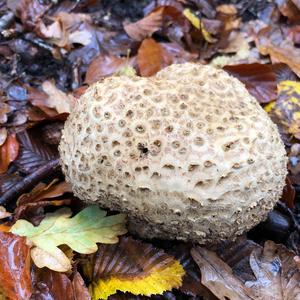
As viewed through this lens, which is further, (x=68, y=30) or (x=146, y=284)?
(x=68, y=30)

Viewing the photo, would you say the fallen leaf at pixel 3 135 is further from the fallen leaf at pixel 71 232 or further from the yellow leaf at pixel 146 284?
the yellow leaf at pixel 146 284

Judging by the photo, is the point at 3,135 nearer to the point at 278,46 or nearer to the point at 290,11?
the point at 278,46

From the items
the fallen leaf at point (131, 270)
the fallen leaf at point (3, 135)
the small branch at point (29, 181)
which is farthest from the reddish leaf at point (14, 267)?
the fallen leaf at point (3, 135)

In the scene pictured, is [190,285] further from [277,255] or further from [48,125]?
[48,125]

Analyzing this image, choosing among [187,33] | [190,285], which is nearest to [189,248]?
[190,285]

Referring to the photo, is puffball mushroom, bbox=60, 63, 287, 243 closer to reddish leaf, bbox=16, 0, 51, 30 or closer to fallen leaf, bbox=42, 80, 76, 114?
fallen leaf, bbox=42, 80, 76, 114

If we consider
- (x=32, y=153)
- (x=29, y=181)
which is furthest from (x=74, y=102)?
(x=29, y=181)
